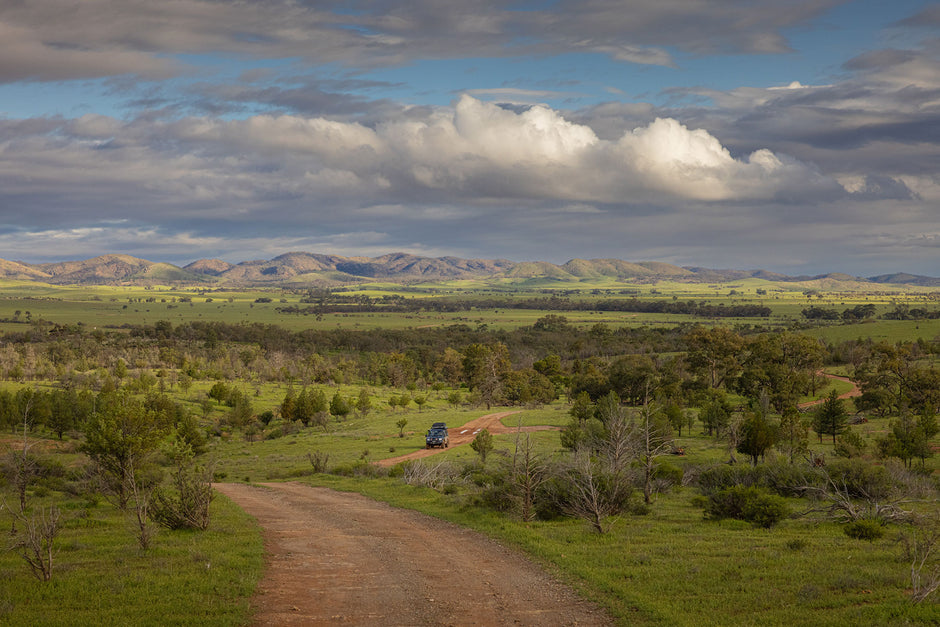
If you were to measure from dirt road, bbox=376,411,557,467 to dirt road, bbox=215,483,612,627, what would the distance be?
18908 mm

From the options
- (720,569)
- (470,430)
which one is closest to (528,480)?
(720,569)

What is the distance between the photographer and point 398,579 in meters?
14.8

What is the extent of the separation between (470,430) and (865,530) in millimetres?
36885

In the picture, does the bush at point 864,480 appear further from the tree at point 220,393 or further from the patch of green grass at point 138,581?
the tree at point 220,393

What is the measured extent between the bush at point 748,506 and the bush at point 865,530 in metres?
2.24

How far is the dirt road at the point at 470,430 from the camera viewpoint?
41.8 meters

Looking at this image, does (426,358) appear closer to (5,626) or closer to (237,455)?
(237,455)

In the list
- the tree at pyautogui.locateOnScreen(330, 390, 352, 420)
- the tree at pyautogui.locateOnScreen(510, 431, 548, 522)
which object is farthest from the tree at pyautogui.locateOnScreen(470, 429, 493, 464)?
the tree at pyautogui.locateOnScreen(330, 390, 352, 420)

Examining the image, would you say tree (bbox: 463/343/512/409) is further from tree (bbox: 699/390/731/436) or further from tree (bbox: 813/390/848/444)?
tree (bbox: 813/390/848/444)

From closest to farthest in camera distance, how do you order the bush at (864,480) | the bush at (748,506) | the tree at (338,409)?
the bush at (748,506) < the bush at (864,480) < the tree at (338,409)

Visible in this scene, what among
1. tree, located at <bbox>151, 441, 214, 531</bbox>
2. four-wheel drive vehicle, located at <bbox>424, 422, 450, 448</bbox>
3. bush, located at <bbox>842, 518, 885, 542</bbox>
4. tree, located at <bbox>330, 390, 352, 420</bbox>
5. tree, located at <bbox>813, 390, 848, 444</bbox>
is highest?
tree, located at <bbox>151, 441, 214, 531</bbox>

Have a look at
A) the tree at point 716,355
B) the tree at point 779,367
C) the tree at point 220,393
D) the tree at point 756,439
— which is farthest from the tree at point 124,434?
the tree at point 716,355

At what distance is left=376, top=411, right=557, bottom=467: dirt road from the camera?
41756mm

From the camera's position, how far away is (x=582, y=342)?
137625 mm
